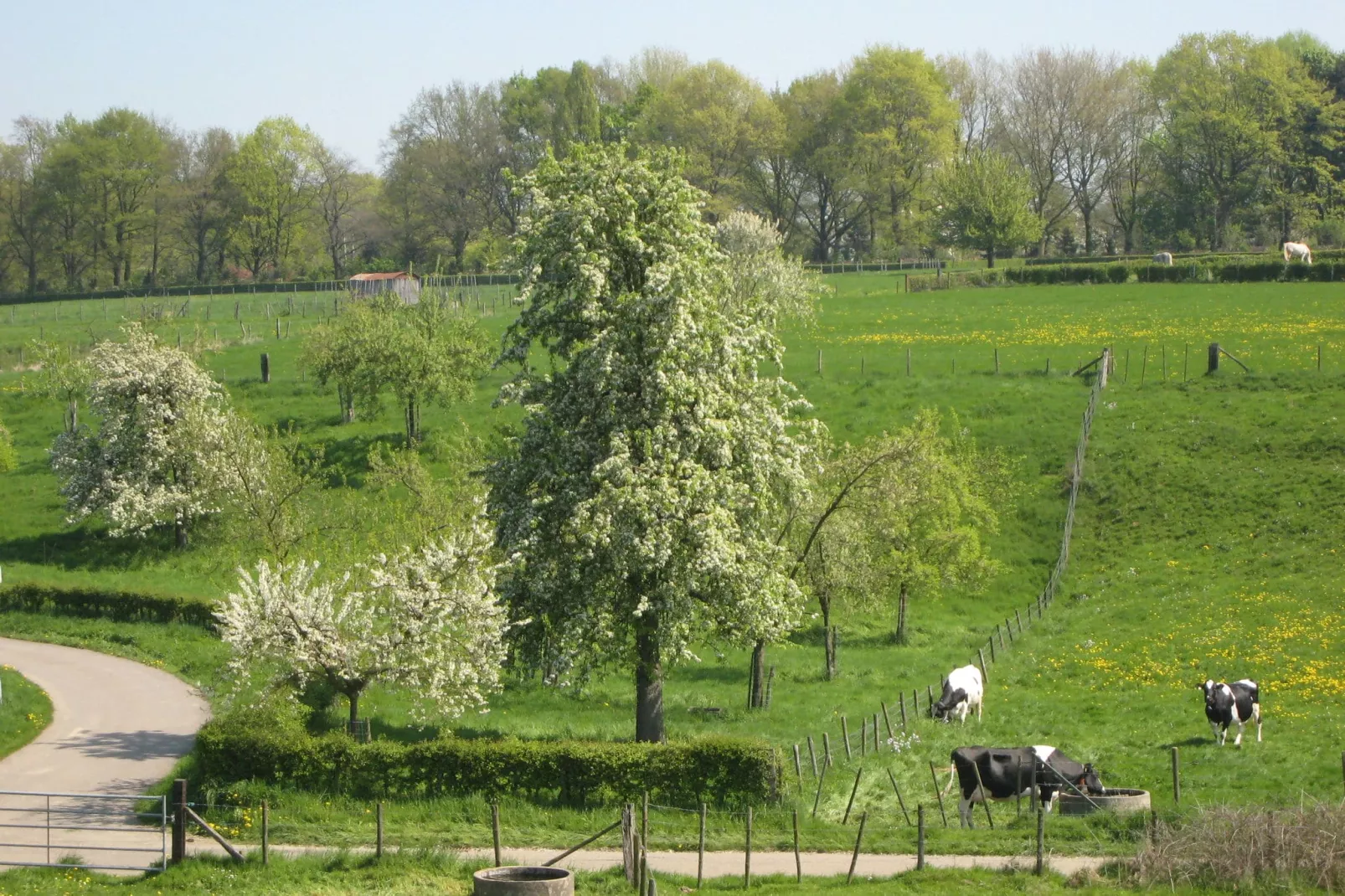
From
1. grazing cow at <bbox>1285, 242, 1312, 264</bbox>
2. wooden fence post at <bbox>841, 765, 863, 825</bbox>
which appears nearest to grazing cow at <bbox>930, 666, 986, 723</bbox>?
wooden fence post at <bbox>841, 765, 863, 825</bbox>

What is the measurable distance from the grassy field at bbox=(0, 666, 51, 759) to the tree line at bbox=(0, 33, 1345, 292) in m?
89.7

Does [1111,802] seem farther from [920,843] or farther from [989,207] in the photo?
[989,207]

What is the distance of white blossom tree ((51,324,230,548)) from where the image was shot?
2263 inches

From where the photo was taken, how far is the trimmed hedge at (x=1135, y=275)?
316ft

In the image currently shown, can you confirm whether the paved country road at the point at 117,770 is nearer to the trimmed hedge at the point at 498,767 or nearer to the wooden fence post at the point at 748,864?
the wooden fence post at the point at 748,864

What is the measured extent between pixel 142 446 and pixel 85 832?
32230 millimetres

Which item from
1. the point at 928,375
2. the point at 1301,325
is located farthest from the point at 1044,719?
the point at 1301,325

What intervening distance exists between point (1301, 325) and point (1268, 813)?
58871 mm

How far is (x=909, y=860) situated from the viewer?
1039 inches

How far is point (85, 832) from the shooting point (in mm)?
28969

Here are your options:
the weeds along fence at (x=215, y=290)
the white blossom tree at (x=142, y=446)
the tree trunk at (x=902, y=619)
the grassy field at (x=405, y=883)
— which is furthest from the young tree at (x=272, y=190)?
the grassy field at (x=405, y=883)

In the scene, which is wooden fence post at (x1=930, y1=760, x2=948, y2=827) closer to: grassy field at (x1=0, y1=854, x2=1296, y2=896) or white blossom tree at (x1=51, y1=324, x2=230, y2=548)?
grassy field at (x1=0, y1=854, x2=1296, y2=896)

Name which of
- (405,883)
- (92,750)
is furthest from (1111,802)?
(92,750)

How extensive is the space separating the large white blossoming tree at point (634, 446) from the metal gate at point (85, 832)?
9.05 meters
